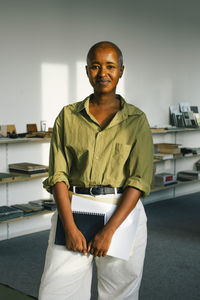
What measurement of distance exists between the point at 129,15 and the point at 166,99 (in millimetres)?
1338

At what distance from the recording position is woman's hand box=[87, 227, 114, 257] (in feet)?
4.49

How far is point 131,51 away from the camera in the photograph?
536 centimetres

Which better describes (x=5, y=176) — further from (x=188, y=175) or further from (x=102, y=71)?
(x=188, y=175)

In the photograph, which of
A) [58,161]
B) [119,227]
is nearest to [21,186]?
[58,161]

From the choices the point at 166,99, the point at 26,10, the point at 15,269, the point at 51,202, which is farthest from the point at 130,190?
the point at 166,99

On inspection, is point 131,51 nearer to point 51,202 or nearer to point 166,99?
point 166,99

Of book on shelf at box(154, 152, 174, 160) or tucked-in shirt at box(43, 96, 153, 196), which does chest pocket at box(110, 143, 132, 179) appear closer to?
tucked-in shirt at box(43, 96, 153, 196)

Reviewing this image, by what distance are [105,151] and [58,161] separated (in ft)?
0.59

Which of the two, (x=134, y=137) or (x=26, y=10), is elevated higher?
(x=26, y=10)

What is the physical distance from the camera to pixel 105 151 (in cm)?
144

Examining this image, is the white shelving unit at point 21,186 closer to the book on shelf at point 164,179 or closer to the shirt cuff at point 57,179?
the book on shelf at point 164,179

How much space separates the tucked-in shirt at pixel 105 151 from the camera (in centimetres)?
144

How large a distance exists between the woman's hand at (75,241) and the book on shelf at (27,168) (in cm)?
273

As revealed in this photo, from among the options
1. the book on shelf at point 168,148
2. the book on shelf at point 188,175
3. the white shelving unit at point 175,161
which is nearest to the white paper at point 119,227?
the white shelving unit at point 175,161
